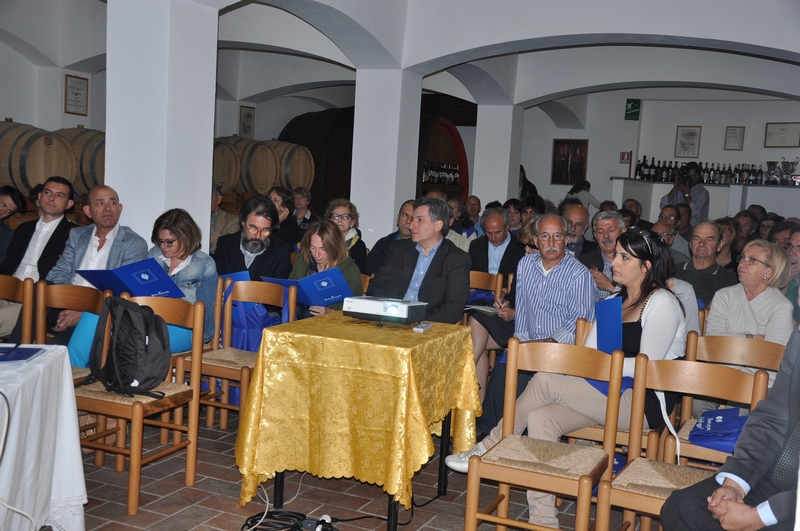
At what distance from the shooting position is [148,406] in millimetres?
3018

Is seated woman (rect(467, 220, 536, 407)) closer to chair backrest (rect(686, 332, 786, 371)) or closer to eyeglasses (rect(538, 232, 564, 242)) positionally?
eyeglasses (rect(538, 232, 564, 242))

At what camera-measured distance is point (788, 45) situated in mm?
5723

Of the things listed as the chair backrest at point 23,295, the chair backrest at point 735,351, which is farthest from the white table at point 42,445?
the chair backrest at point 735,351

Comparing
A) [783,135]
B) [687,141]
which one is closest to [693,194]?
[687,141]

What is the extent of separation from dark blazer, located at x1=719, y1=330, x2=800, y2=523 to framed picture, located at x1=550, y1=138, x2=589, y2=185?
10.1m

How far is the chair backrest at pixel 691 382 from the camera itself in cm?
257

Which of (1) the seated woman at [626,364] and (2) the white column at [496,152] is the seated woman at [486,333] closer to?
(1) the seated woman at [626,364]

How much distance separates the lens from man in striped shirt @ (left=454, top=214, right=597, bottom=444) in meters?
3.91

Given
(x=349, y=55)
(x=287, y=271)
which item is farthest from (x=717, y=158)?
(x=287, y=271)

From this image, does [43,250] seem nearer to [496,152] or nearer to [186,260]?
[186,260]

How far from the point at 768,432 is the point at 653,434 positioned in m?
0.81

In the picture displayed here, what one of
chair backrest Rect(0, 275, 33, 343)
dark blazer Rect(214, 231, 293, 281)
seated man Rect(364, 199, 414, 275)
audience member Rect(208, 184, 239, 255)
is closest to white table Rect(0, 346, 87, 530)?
chair backrest Rect(0, 275, 33, 343)

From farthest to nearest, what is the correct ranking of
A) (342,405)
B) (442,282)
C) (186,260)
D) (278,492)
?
(186,260) < (442,282) < (278,492) < (342,405)

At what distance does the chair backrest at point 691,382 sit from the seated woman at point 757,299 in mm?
1233
